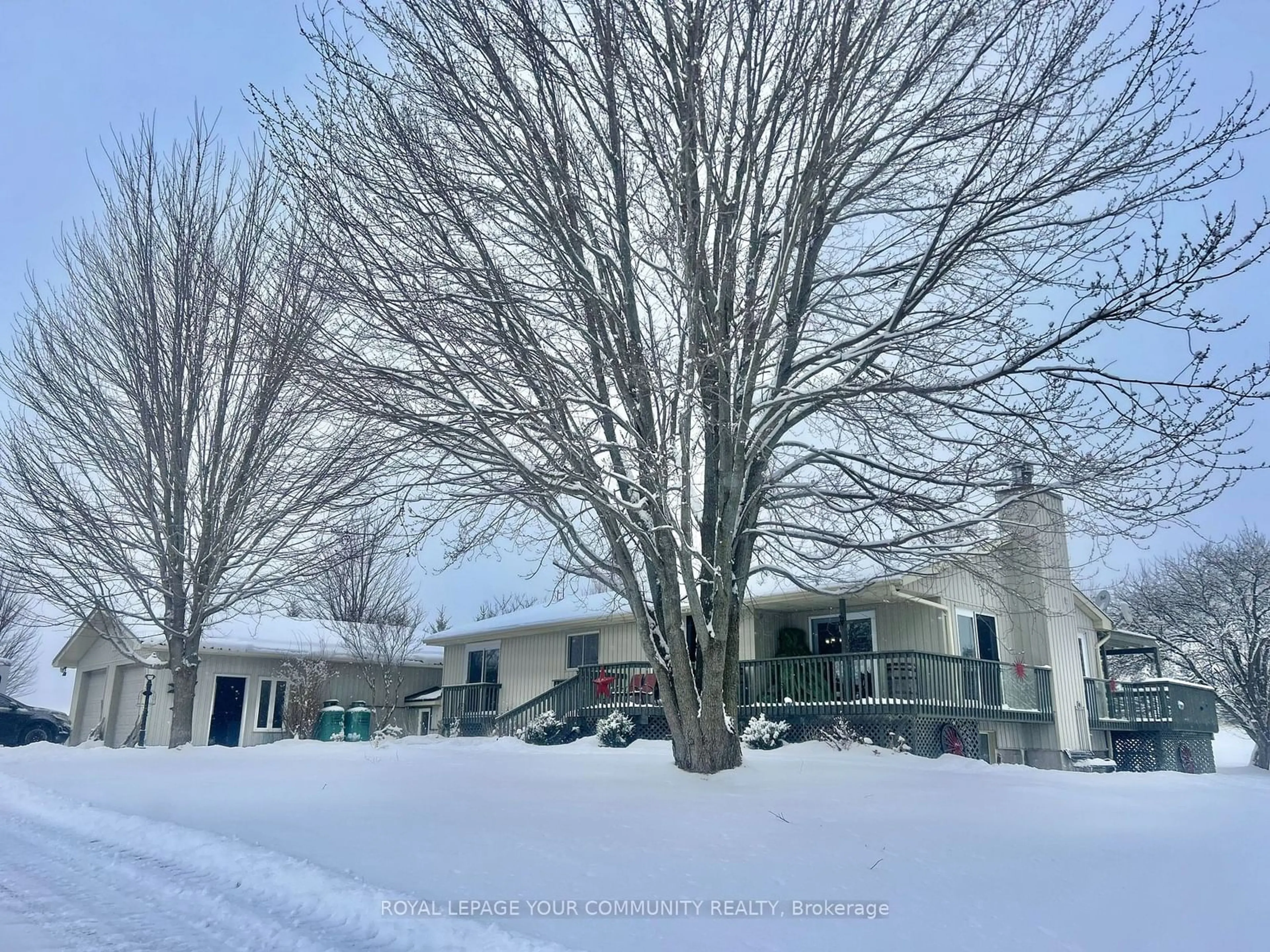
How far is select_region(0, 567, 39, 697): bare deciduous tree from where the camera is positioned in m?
40.4

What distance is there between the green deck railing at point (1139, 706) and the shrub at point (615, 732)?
12.3 m

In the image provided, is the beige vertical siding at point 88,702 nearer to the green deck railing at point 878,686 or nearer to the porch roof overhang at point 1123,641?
the green deck railing at point 878,686

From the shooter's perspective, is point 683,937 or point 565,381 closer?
point 683,937

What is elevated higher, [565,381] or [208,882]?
[565,381]

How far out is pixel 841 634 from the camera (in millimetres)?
18766

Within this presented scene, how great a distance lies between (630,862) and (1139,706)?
21854 mm

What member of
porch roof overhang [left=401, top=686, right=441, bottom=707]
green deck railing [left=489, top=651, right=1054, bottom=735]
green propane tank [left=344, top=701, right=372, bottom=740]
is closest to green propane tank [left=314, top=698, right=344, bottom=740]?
green propane tank [left=344, top=701, right=372, bottom=740]

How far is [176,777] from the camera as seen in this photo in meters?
11.0

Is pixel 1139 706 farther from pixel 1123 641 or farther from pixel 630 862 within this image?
pixel 630 862

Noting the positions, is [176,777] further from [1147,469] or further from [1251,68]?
[1251,68]

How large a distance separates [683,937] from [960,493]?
664 cm

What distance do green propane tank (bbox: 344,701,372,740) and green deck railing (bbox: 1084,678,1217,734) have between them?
1760 centimetres

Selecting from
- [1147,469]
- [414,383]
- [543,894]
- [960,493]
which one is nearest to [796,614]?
[960,493]

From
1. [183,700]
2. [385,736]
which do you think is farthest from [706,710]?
[385,736]
